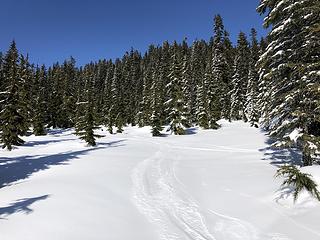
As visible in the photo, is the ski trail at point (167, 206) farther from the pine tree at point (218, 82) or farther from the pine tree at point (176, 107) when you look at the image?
the pine tree at point (218, 82)

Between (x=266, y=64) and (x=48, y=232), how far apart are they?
15572 millimetres

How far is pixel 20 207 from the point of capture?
36.6 feet

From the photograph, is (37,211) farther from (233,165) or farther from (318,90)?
(233,165)

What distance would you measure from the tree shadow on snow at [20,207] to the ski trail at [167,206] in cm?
385

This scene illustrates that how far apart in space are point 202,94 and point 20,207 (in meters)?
45.6

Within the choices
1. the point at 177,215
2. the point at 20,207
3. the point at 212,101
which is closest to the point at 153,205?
the point at 177,215

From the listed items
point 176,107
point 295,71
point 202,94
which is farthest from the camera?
point 202,94

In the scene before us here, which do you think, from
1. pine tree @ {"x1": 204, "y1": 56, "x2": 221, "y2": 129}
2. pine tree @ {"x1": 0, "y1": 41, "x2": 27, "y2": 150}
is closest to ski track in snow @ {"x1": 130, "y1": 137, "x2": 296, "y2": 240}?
pine tree @ {"x1": 0, "y1": 41, "x2": 27, "y2": 150}

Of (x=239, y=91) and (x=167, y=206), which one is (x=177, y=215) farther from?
(x=239, y=91)

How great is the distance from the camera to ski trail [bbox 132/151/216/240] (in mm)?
10078

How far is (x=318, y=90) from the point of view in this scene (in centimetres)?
1439

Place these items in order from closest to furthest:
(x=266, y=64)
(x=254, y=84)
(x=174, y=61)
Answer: (x=266, y=64), (x=174, y=61), (x=254, y=84)

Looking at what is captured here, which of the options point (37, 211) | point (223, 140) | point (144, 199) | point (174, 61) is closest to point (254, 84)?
point (174, 61)

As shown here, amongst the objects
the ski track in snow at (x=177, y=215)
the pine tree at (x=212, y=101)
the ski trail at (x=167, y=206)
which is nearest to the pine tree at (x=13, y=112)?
the ski trail at (x=167, y=206)
